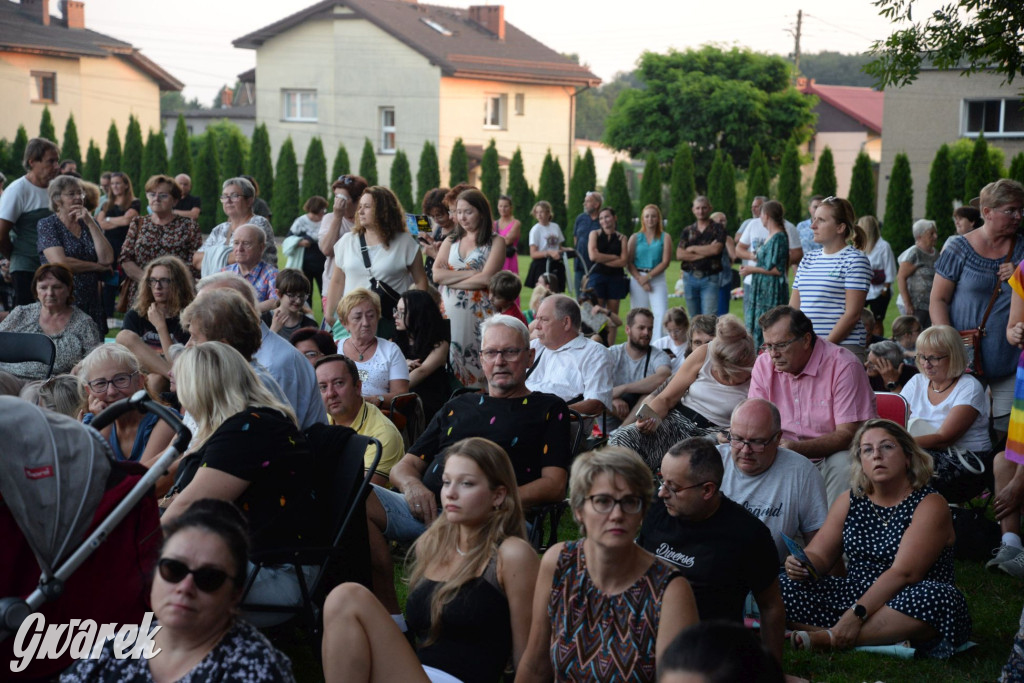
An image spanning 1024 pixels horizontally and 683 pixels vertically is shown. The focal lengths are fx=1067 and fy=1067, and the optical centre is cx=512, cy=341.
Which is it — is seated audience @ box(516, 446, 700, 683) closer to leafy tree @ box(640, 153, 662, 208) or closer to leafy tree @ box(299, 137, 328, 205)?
leafy tree @ box(640, 153, 662, 208)

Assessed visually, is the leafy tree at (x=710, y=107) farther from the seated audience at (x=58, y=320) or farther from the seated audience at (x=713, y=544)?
the seated audience at (x=713, y=544)

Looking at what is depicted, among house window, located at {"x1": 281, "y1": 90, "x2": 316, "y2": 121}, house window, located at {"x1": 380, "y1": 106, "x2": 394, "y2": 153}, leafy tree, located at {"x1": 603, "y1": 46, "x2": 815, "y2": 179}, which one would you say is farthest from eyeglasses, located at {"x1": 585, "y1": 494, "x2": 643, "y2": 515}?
house window, located at {"x1": 281, "y1": 90, "x2": 316, "y2": 121}

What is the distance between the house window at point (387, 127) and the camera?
140ft

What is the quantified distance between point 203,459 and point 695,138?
40.5m

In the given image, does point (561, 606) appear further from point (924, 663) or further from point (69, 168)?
point (69, 168)

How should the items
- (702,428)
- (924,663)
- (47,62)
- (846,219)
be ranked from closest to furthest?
(924,663), (702,428), (846,219), (47,62)

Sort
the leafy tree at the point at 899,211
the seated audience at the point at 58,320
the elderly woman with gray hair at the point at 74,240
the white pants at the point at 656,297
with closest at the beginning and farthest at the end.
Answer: the seated audience at the point at 58,320
the elderly woman with gray hair at the point at 74,240
the white pants at the point at 656,297
the leafy tree at the point at 899,211

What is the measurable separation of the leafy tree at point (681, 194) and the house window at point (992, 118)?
9345mm

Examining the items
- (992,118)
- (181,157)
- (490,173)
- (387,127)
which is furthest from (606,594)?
(387,127)

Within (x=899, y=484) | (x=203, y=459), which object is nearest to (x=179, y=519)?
(x=203, y=459)

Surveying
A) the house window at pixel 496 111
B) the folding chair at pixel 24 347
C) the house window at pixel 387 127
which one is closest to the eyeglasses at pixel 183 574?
the folding chair at pixel 24 347

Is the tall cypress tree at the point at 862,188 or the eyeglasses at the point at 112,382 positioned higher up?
the tall cypress tree at the point at 862,188

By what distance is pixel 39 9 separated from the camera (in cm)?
4091

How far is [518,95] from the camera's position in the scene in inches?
1736
